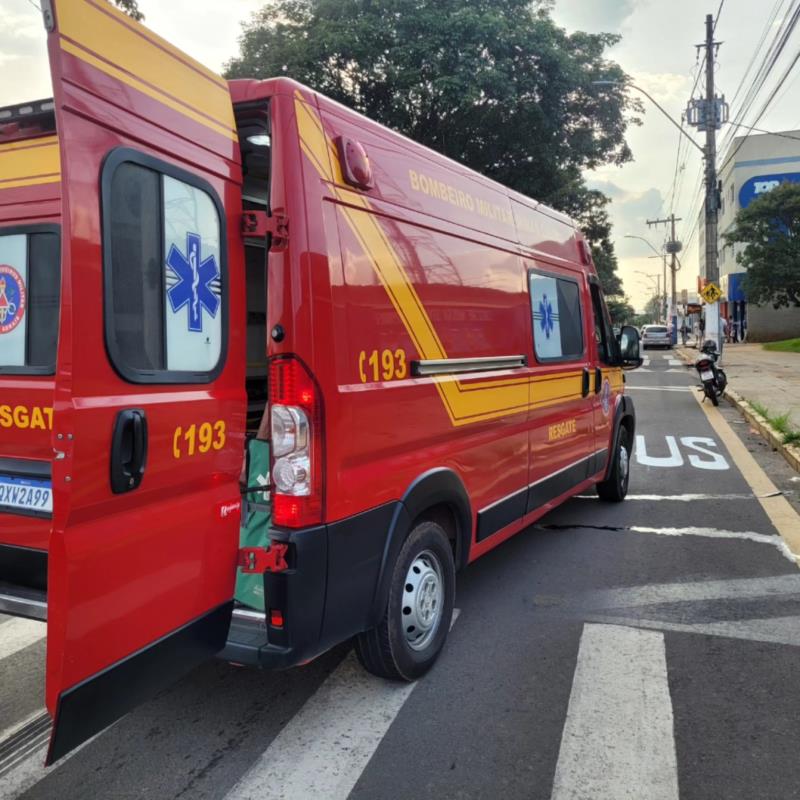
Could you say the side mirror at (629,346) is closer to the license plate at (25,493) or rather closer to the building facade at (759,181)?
the license plate at (25,493)

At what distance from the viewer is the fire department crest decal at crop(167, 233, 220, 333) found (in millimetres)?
2459

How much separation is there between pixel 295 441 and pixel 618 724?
1.79 metres

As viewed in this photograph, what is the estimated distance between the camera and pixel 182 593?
2496mm

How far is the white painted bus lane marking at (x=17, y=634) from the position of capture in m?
3.91

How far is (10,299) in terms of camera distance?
433cm

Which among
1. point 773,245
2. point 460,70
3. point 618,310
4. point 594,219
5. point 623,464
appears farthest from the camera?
point 618,310

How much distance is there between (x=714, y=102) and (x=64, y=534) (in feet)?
79.0

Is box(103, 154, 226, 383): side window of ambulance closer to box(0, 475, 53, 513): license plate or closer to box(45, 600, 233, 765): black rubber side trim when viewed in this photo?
box(45, 600, 233, 765): black rubber side trim

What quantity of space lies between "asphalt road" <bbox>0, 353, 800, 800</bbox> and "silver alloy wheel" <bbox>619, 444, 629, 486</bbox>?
193 centimetres

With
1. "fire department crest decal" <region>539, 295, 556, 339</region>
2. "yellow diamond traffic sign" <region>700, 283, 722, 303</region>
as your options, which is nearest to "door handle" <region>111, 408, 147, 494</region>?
"fire department crest decal" <region>539, 295, 556, 339</region>

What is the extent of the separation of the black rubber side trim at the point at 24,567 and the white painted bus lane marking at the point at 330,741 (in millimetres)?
1484

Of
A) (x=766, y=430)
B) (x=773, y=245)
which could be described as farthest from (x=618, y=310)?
(x=766, y=430)

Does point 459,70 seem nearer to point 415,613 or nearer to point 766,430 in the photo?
point 766,430

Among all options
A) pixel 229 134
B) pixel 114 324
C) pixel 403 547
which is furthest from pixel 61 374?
pixel 403 547
